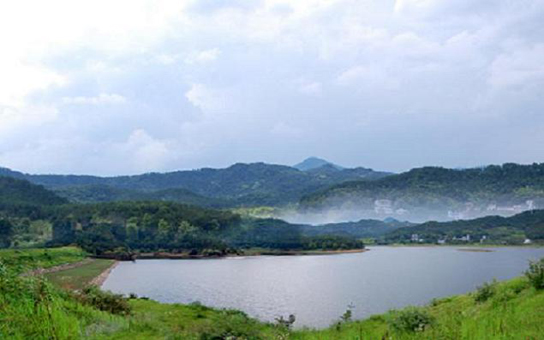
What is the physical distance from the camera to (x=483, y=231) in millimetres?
172625

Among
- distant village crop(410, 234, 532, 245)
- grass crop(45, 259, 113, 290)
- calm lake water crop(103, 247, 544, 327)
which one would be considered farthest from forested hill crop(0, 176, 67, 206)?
distant village crop(410, 234, 532, 245)

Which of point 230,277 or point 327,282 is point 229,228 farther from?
point 327,282

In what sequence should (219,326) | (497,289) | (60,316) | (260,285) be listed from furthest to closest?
(260,285)
(497,289)
(219,326)
(60,316)

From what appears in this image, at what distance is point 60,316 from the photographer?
559cm

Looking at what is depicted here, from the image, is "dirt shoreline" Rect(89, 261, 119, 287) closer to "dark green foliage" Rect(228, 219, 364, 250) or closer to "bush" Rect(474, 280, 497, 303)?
"bush" Rect(474, 280, 497, 303)

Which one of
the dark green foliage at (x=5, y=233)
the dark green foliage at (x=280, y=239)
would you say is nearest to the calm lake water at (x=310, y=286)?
the dark green foliage at (x=5, y=233)

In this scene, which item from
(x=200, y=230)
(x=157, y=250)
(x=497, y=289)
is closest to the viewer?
(x=497, y=289)

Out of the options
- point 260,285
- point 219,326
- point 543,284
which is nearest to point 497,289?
point 543,284

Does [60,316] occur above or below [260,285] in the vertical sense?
above

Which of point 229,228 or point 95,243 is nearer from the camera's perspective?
point 95,243

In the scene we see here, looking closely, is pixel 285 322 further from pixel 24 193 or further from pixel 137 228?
pixel 24 193

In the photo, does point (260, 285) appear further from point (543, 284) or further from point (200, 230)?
point (200, 230)

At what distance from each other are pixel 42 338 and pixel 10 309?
114 cm

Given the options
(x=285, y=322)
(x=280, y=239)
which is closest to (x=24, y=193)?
(x=280, y=239)
